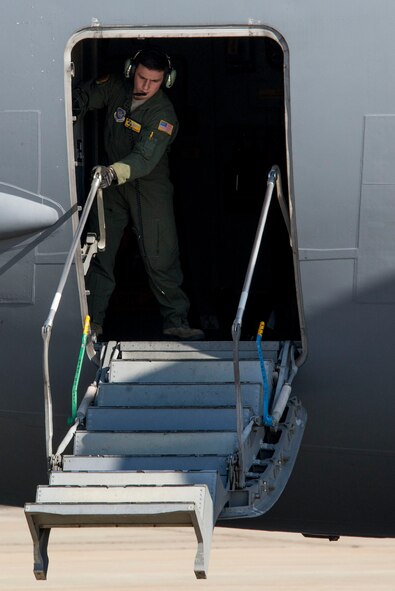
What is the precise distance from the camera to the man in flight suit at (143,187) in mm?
7715

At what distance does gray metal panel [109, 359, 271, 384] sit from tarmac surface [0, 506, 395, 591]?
6.33 meters

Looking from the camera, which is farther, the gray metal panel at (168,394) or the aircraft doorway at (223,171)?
the aircraft doorway at (223,171)

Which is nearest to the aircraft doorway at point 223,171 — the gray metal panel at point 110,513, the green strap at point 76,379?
the green strap at point 76,379

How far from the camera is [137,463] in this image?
21.5 feet

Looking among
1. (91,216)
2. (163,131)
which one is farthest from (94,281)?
(163,131)

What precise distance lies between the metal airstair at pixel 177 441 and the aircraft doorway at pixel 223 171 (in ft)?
7.14

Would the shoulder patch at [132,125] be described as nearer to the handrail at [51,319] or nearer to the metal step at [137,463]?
the handrail at [51,319]

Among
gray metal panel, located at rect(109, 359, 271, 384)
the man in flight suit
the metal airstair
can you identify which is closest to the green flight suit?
the man in flight suit

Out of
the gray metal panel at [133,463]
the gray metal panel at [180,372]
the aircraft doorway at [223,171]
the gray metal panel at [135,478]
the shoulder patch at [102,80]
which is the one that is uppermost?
the shoulder patch at [102,80]

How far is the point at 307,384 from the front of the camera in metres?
7.28

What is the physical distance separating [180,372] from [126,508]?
4.87 ft

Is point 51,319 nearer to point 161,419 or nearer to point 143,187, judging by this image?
point 161,419

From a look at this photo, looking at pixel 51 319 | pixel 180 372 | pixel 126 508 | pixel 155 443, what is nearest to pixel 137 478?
pixel 126 508

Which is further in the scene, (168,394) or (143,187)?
(143,187)
